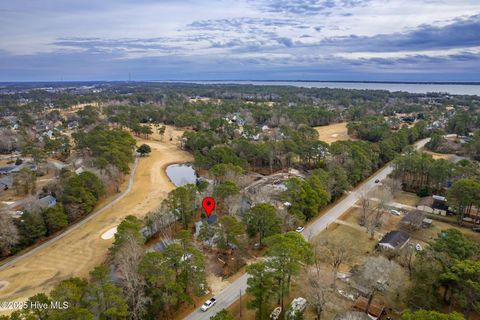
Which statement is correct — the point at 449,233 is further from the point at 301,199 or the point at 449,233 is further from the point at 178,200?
the point at 178,200

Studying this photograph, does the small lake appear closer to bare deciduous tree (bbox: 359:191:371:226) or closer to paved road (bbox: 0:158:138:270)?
paved road (bbox: 0:158:138:270)

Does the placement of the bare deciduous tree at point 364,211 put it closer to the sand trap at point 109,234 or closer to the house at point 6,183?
the sand trap at point 109,234

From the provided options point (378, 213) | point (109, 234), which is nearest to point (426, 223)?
point (378, 213)

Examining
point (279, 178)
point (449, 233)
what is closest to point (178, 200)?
point (279, 178)

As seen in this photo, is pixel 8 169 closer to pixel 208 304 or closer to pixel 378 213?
pixel 208 304

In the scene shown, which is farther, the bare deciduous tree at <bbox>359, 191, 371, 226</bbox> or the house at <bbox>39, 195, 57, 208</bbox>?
the house at <bbox>39, 195, 57, 208</bbox>

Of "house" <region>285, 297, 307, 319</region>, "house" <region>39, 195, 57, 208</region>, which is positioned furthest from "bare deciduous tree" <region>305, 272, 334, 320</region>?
"house" <region>39, 195, 57, 208</region>
